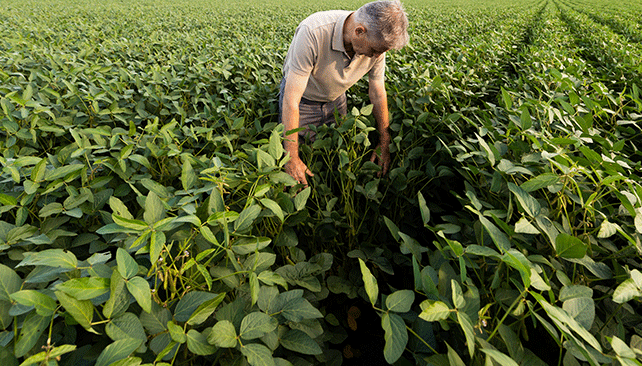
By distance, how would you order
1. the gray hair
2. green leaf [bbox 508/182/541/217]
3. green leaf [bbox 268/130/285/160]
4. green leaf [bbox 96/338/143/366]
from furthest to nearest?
1. the gray hair
2. green leaf [bbox 268/130/285/160]
3. green leaf [bbox 508/182/541/217]
4. green leaf [bbox 96/338/143/366]

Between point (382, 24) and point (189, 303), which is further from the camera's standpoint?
point (382, 24)

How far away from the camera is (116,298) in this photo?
624 mm

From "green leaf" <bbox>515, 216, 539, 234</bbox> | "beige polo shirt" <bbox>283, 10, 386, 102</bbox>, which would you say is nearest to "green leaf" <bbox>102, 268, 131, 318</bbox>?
"green leaf" <bbox>515, 216, 539, 234</bbox>

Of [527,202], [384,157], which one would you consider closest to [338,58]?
[384,157]

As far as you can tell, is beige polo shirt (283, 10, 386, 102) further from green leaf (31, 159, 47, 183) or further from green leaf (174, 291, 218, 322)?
green leaf (174, 291, 218, 322)

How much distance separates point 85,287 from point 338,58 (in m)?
1.81

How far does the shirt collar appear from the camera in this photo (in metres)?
1.91

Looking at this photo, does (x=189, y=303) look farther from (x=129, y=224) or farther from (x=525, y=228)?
(x=525, y=228)

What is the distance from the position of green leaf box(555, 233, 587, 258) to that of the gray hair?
1.32 m

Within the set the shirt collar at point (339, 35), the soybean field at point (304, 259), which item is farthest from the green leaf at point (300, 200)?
the shirt collar at point (339, 35)

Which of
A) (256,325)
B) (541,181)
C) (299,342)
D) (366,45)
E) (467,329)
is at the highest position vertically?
(366,45)

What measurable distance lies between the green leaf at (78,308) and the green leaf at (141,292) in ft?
0.23

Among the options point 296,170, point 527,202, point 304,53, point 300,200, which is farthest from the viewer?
point 304,53

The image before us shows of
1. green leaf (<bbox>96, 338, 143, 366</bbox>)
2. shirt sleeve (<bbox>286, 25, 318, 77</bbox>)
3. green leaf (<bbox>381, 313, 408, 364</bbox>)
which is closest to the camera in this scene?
green leaf (<bbox>96, 338, 143, 366</bbox>)
